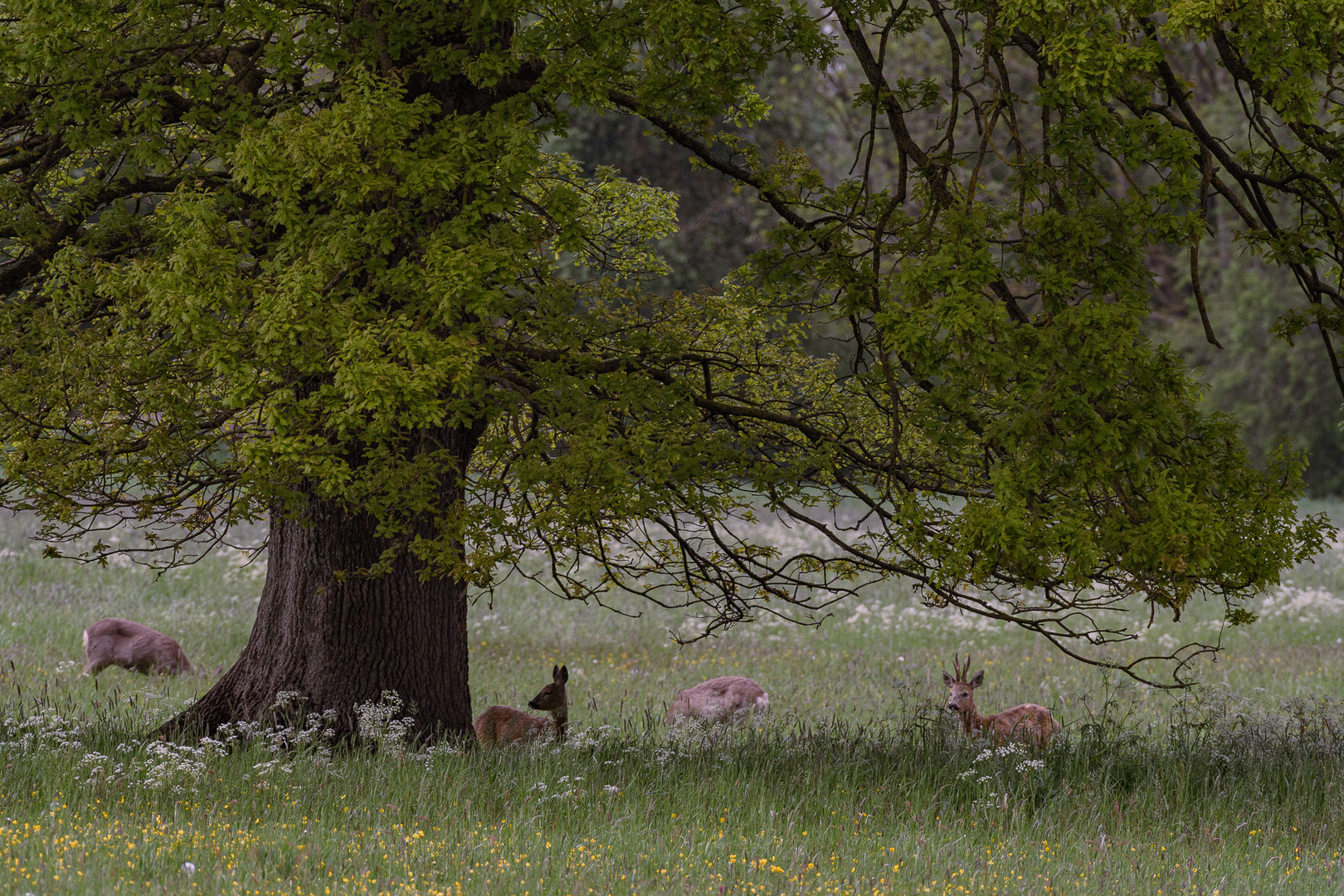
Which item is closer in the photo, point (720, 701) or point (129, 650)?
point (720, 701)

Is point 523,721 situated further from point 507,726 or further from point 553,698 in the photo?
point 553,698

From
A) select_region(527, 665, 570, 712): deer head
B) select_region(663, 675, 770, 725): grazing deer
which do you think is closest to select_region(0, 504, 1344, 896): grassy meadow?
select_region(527, 665, 570, 712): deer head

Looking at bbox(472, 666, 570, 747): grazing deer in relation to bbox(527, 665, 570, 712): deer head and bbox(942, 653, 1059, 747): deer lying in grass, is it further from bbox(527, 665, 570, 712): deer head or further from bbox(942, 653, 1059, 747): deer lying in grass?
bbox(942, 653, 1059, 747): deer lying in grass

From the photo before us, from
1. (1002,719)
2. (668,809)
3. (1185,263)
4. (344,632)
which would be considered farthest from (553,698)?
(1185,263)

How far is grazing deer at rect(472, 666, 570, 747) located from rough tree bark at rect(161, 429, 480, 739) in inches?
33.4

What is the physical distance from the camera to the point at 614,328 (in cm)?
832

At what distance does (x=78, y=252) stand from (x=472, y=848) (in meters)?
4.18

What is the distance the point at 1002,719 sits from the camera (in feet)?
34.2

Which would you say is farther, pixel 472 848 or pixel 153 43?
pixel 153 43

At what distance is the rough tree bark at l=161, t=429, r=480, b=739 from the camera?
8.86 metres

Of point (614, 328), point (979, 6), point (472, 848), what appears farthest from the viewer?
point (614, 328)

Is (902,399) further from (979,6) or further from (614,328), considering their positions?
(979,6)

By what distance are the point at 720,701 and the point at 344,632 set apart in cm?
371

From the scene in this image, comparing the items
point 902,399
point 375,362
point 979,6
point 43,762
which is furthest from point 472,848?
point 979,6
